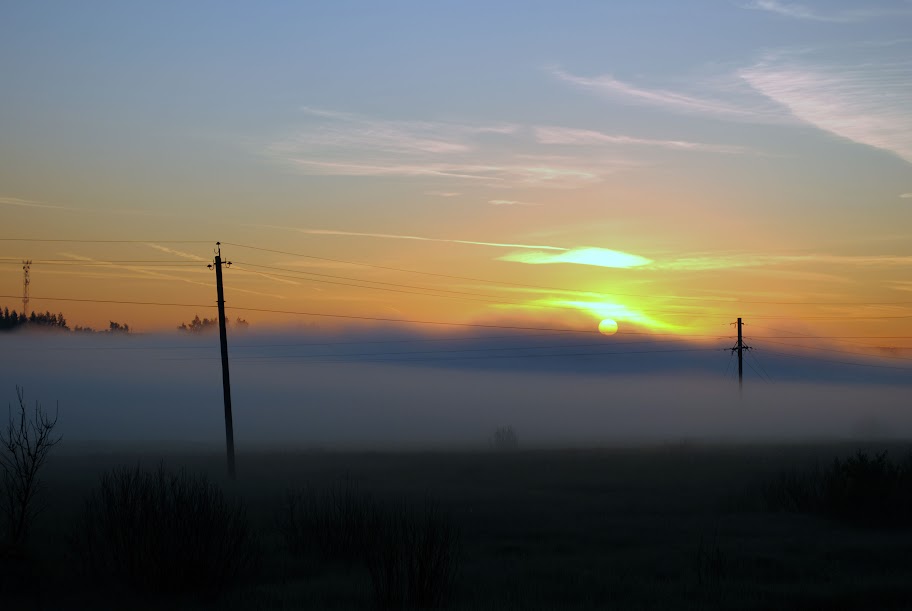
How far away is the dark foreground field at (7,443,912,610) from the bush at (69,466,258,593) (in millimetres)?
418

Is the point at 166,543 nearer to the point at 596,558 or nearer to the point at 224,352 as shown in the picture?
the point at 596,558

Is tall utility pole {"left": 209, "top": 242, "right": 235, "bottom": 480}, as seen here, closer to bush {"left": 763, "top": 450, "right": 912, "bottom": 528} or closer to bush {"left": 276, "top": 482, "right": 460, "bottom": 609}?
bush {"left": 276, "top": 482, "right": 460, "bottom": 609}

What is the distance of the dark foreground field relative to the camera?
1608 centimetres

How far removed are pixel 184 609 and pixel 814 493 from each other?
2297 cm

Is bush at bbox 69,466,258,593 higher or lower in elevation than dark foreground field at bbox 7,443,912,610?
higher

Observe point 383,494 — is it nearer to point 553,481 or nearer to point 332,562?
point 553,481

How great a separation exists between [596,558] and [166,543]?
9779 millimetres

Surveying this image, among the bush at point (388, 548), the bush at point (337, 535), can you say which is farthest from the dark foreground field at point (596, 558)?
the bush at point (337, 535)

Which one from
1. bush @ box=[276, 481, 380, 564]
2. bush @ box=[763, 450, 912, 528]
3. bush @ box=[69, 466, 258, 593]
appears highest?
bush @ box=[69, 466, 258, 593]

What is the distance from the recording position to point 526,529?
1024 inches

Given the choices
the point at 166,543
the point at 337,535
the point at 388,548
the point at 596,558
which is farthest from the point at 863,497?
the point at 166,543

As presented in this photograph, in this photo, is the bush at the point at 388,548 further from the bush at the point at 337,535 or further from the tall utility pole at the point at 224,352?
the tall utility pole at the point at 224,352

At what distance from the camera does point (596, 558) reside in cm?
2084

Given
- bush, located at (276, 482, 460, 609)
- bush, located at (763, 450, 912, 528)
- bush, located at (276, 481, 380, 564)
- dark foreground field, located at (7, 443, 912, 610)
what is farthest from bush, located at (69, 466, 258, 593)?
A: bush, located at (763, 450, 912, 528)
